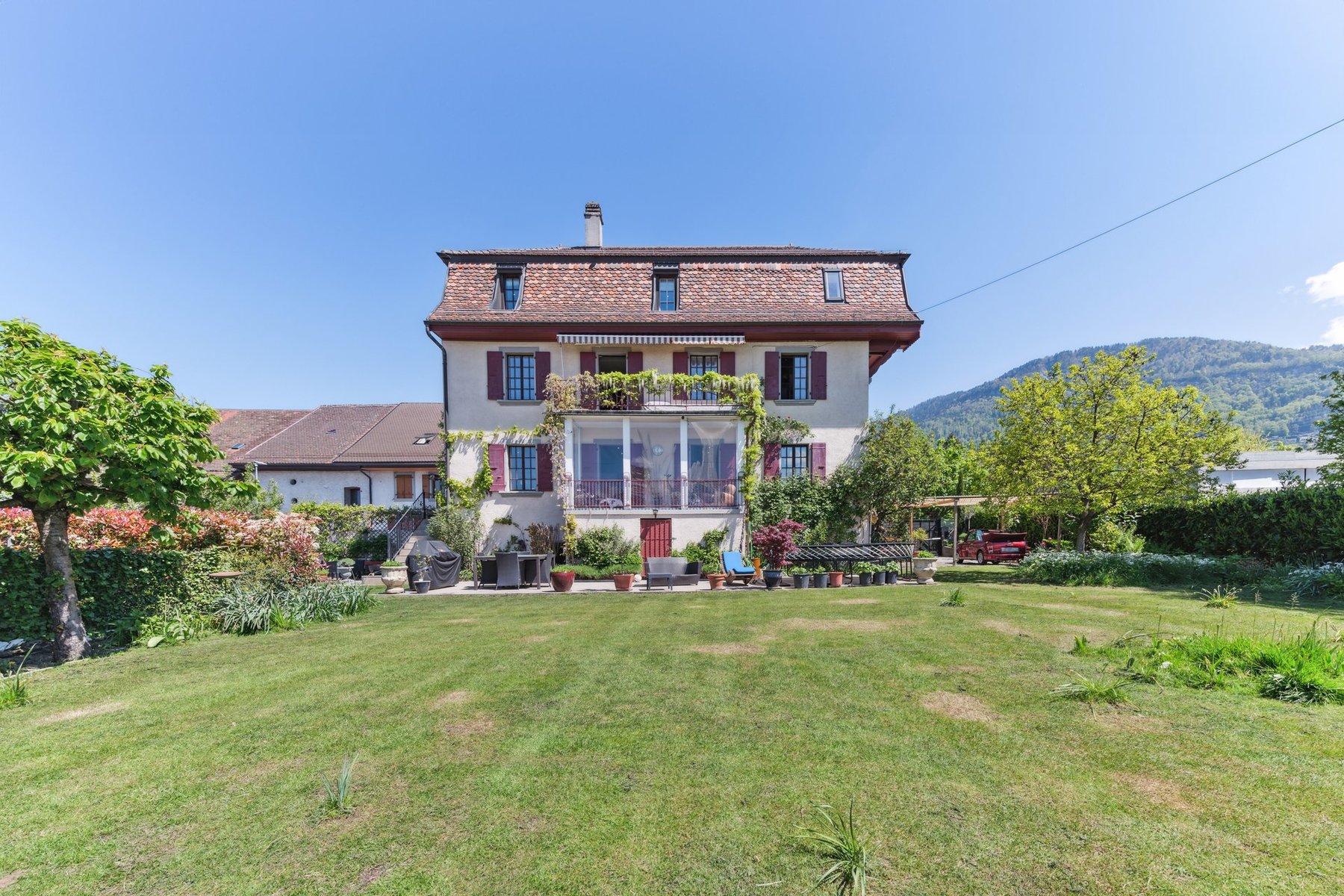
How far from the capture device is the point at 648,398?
18.1 meters

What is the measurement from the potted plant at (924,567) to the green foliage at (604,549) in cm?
794

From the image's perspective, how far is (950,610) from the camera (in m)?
9.33

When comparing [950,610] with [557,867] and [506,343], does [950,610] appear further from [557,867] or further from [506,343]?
[506,343]

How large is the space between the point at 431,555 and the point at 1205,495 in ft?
73.8

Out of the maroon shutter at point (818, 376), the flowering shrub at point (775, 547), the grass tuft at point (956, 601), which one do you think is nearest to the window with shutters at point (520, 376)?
the flowering shrub at point (775, 547)

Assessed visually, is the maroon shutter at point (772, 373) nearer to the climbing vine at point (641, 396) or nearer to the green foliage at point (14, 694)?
the climbing vine at point (641, 396)

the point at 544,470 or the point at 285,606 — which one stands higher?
the point at 544,470

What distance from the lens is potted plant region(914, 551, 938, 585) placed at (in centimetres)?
1421

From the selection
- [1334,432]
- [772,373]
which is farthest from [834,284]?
[1334,432]

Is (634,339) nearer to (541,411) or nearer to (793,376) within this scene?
(541,411)

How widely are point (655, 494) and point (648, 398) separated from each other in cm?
332

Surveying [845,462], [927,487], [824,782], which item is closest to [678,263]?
[845,462]

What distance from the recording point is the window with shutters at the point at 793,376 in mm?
19000

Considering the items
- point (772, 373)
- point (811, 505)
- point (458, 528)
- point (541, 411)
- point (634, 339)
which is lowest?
point (458, 528)
